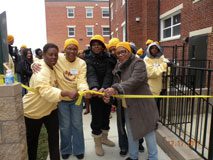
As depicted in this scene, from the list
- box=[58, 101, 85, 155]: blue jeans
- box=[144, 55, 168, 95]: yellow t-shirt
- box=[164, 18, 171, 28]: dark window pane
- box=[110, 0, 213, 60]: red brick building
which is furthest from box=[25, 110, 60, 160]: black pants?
box=[164, 18, 171, 28]: dark window pane

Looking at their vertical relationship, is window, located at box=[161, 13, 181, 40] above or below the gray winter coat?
above

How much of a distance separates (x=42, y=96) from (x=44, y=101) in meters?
0.18

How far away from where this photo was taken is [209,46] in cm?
769

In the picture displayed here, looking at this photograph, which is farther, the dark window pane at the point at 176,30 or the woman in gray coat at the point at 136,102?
the dark window pane at the point at 176,30

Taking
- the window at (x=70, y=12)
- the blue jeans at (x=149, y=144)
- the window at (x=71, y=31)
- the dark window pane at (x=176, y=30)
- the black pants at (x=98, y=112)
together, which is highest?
the window at (x=70, y=12)

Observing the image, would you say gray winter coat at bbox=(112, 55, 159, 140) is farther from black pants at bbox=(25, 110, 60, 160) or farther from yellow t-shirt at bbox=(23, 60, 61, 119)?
black pants at bbox=(25, 110, 60, 160)

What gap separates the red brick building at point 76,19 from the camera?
124 feet

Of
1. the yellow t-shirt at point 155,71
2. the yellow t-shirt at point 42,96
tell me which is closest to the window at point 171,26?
the yellow t-shirt at point 155,71

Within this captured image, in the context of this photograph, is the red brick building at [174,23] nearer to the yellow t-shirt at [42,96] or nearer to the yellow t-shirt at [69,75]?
the yellow t-shirt at [69,75]

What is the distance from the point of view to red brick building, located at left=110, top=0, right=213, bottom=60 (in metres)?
7.96

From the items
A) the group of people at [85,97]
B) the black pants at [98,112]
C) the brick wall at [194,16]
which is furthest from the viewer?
the brick wall at [194,16]

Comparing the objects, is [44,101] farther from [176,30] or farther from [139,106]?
[176,30]

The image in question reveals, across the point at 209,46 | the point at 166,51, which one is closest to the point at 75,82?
the point at 209,46

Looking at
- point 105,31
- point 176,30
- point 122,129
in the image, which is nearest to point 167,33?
point 176,30
